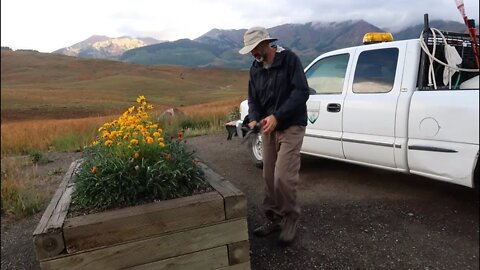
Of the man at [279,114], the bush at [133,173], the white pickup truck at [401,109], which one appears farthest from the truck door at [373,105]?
the bush at [133,173]

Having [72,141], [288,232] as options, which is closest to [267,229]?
[288,232]

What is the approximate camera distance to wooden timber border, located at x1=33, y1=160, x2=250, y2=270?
242 centimetres

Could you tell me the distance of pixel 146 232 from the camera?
2.57 m

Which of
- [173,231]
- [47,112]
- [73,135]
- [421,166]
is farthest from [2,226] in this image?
[47,112]

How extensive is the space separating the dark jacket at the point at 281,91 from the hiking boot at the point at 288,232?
86 cm

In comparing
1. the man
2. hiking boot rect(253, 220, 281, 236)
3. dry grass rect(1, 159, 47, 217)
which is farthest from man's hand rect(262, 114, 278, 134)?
dry grass rect(1, 159, 47, 217)

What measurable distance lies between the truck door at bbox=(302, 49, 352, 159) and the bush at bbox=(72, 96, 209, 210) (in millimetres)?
2206

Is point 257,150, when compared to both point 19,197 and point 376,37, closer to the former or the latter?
point 376,37

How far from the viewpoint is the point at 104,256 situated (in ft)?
8.18

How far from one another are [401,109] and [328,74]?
149 centimetres

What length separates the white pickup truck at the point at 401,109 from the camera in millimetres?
3566

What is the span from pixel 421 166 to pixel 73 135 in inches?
366

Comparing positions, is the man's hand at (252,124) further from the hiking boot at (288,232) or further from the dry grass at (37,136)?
the dry grass at (37,136)

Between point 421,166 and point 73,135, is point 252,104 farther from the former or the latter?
point 73,135
